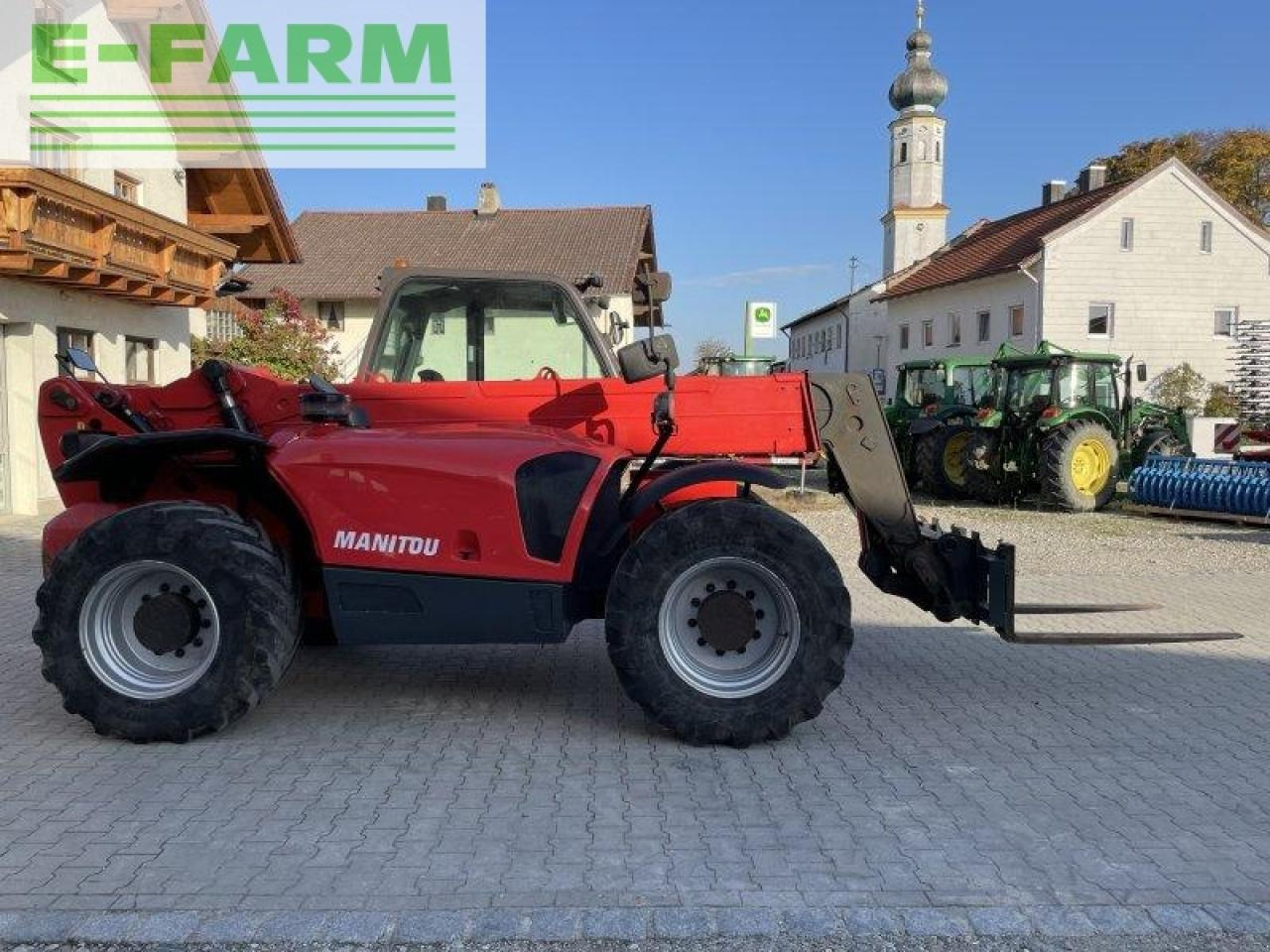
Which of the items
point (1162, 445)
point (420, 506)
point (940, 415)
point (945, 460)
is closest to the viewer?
point (420, 506)

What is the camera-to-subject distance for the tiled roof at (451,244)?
107 ft

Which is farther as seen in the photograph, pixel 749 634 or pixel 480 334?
pixel 480 334

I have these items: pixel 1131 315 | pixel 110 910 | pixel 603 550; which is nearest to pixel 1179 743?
pixel 603 550

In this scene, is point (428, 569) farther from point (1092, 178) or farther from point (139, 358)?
point (1092, 178)

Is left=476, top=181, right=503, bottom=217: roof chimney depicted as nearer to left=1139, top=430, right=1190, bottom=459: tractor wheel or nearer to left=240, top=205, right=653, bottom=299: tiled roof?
left=240, top=205, right=653, bottom=299: tiled roof

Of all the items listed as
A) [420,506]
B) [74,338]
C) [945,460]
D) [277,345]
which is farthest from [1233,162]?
[420,506]

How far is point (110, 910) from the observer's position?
3.30 metres

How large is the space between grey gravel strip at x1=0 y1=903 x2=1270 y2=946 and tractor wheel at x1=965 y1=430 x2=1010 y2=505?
13.5 meters

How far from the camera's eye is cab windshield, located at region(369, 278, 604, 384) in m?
5.62

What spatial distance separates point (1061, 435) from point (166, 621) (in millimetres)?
13422

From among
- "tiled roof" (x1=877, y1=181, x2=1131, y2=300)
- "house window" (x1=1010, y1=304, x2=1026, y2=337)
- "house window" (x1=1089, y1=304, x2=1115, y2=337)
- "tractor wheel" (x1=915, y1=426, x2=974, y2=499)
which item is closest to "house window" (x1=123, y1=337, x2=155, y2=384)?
"tractor wheel" (x1=915, y1=426, x2=974, y2=499)

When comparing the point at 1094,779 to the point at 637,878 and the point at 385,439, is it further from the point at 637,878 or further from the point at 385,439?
the point at 385,439

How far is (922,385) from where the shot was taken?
69.0ft

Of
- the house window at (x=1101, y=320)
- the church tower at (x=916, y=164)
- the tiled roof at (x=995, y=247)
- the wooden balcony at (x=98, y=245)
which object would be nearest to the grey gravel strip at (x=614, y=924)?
the wooden balcony at (x=98, y=245)
